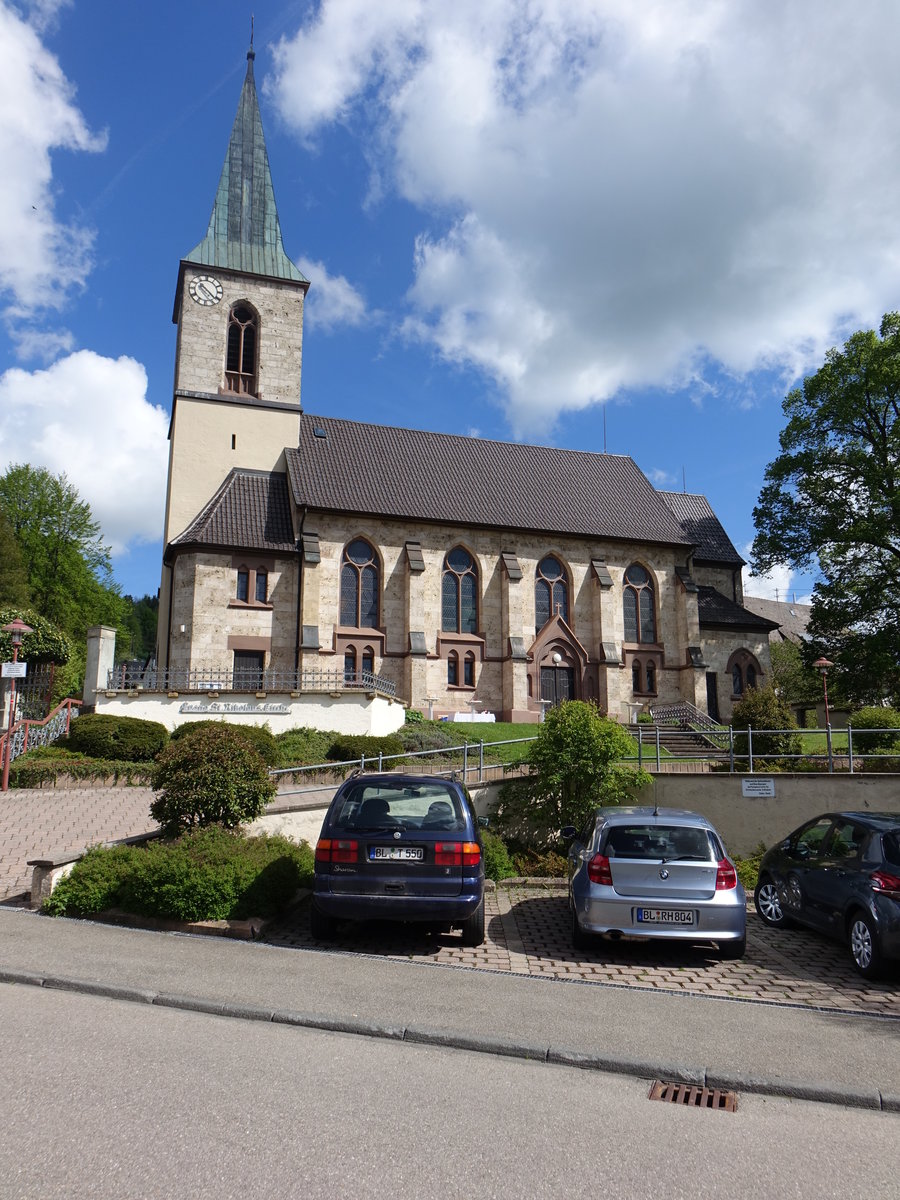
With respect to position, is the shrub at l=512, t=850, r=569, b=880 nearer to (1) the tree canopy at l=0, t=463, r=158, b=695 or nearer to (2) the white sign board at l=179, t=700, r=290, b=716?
(2) the white sign board at l=179, t=700, r=290, b=716

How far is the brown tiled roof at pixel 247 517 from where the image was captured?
104ft

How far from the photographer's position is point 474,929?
26.9 feet

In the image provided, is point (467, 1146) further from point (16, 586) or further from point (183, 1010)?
point (16, 586)

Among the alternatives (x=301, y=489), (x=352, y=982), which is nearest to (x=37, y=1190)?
(x=352, y=982)

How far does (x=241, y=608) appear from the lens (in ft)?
103

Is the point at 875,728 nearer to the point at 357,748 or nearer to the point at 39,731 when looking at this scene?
the point at 357,748

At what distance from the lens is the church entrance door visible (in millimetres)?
36312

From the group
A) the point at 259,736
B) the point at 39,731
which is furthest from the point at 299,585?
the point at 39,731

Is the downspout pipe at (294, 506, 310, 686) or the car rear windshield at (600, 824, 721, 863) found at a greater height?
the downspout pipe at (294, 506, 310, 686)

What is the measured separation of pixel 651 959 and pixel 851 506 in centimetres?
2626

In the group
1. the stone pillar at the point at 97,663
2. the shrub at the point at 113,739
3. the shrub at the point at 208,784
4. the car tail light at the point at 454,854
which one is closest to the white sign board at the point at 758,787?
the car tail light at the point at 454,854

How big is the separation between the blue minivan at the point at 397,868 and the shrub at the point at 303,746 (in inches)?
438

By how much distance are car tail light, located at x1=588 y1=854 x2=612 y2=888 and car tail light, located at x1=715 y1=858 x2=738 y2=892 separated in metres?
1.06

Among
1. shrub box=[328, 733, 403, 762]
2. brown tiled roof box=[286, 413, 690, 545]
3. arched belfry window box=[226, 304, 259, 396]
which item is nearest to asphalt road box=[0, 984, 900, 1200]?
shrub box=[328, 733, 403, 762]
